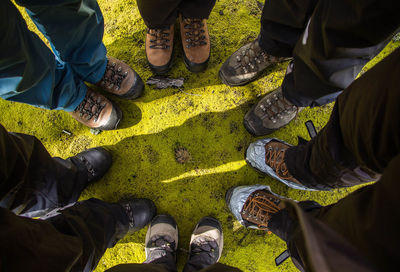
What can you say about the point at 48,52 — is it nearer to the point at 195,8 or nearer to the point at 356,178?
the point at 195,8

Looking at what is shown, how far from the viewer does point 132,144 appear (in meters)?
1.69

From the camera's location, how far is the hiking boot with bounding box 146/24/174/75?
1612 millimetres

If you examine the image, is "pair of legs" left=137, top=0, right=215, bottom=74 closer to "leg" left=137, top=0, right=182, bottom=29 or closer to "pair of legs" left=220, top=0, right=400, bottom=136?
"leg" left=137, top=0, right=182, bottom=29

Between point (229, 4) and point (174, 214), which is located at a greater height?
point (229, 4)

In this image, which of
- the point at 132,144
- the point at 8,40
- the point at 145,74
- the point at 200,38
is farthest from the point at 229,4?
the point at 8,40

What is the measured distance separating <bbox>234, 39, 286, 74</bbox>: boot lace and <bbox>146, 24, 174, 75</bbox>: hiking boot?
0.56m

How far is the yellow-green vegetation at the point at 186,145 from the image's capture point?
1.63 m

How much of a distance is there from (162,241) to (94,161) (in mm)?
785

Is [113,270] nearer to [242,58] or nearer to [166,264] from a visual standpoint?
[166,264]

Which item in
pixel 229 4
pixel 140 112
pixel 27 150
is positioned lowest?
pixel 140 112

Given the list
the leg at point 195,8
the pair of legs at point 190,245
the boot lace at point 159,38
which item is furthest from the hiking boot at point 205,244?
the leg at point 195,8

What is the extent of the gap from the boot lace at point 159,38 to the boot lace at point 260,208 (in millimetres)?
1357

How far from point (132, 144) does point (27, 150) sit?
727 mm

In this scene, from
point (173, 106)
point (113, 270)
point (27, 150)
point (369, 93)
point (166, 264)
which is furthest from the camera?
point (173, 106)
